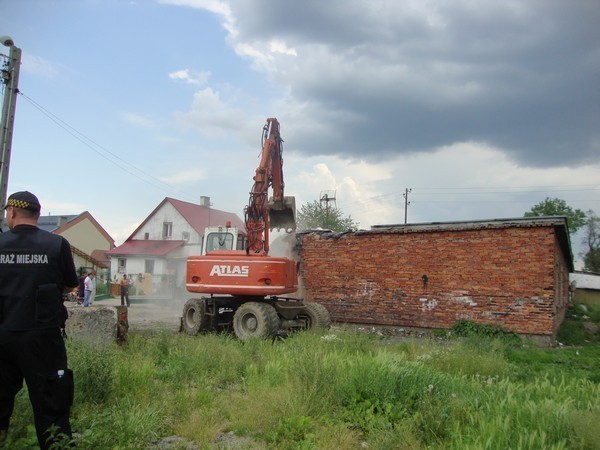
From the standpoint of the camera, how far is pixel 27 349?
3455mm

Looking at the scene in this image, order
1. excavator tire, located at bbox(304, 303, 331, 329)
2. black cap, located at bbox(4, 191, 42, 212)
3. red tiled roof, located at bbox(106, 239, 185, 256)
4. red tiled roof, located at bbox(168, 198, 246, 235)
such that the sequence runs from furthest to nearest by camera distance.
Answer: red tiled roof, located at bbox(168, 198, 246, 235) < red tiled roof, located at bbox(106, 239, 185, 256) < excavator tire, located at bbox(304, 303, 331, 329) < black cap, located at bbox(4, 191, 42, 212)

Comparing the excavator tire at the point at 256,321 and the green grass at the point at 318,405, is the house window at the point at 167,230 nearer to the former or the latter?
the excavator tire at the point at 256,321

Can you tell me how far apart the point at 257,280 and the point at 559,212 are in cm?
5617

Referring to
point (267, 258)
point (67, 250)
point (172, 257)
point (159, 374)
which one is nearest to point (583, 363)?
point (267, 258)

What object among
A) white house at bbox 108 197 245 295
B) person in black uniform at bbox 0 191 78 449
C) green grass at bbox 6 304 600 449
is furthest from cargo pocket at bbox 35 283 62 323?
white house at bbox 108 197 245 295

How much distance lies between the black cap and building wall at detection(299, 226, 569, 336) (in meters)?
11.4

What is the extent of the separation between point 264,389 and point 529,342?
876cm

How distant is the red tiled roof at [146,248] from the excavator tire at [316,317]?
29.2m

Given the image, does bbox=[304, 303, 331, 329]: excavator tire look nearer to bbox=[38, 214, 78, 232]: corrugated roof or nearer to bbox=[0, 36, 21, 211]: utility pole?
bbox=[0, 36, 21, 211]: utility pole

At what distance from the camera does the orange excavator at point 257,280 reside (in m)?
11.0

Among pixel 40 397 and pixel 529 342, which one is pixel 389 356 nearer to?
pixel 40 397

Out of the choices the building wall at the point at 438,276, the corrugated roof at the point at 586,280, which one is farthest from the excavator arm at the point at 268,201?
the corrugated roof at the point at 586,280

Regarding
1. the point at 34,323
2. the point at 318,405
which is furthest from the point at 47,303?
the point at 318,405

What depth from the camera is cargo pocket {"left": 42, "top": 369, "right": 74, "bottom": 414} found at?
3473 mm
